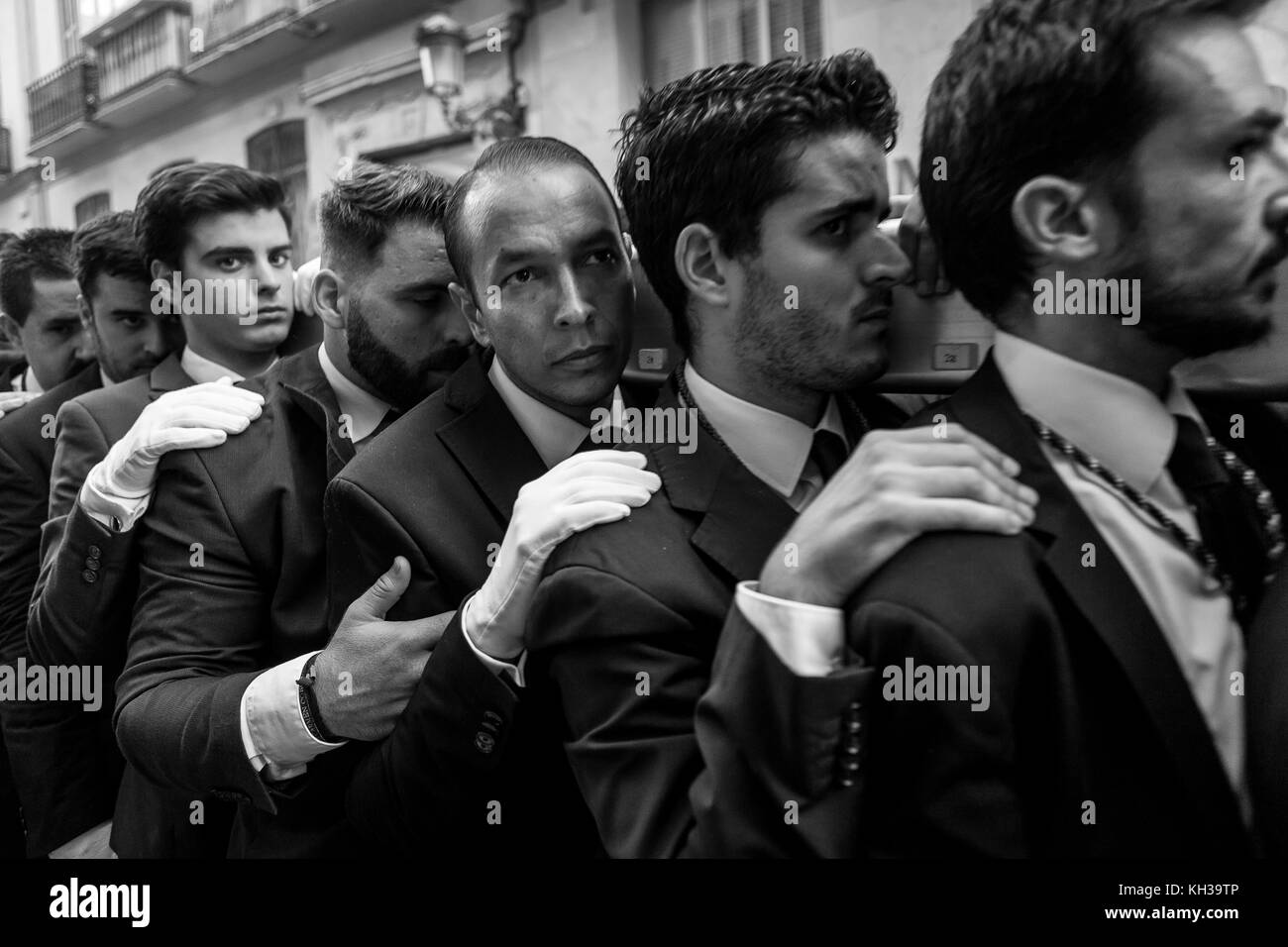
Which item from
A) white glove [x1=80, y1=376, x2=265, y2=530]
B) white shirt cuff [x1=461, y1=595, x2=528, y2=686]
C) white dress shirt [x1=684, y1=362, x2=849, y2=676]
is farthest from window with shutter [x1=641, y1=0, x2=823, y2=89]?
white shirt cuff [x1=461, y1=595, x2=528, y2=686]

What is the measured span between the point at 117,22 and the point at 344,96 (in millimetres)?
3639

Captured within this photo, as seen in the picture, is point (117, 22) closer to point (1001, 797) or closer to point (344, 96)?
point (1001, 797)

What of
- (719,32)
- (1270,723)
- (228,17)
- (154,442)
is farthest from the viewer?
(719,32)

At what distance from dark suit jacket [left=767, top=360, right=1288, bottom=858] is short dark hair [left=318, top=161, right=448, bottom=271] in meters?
1.13

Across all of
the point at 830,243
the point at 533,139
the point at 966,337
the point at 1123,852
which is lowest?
the point at 1123,852

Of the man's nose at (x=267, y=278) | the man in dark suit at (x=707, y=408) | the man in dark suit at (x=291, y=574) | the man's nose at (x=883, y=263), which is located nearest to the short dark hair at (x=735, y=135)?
the man in dark suit at (x=707, y=408)

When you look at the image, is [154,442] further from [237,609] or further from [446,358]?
[446,358]

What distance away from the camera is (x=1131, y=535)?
962mm

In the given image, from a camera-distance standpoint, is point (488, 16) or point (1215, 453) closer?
point (1215, 453)

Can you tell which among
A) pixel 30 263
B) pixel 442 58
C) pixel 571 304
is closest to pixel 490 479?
pixel 571 304

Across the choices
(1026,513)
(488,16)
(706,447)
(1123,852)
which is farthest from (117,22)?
(488,16)

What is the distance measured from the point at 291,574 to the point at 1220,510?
1.21 meters

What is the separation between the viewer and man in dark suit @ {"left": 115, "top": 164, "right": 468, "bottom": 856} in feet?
4.66

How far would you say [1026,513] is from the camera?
93 cm
